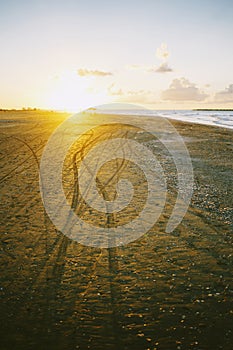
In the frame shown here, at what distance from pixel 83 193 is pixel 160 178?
3420 millimetres

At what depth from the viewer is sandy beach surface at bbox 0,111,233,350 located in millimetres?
4004

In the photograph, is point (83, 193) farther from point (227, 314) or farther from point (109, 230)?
point (227, 314)

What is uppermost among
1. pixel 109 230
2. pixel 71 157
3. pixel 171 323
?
pixel 71 157

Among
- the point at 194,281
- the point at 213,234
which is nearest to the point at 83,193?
the point at 213,234

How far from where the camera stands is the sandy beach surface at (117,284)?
13.1ft

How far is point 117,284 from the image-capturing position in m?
5.11

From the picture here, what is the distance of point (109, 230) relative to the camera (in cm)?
709

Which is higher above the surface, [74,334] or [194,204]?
[194,204]

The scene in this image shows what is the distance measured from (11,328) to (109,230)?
3366 millimetres

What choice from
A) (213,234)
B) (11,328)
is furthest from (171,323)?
(213,234)

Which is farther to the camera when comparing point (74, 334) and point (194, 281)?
point (194, 281)

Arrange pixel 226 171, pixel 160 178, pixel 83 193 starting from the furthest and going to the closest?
pixel 226 171 → pixel 160 178 → pixel 83 193

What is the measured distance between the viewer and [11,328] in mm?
4078

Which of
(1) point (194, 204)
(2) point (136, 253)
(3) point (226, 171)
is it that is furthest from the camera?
(3) point (226, 171)
